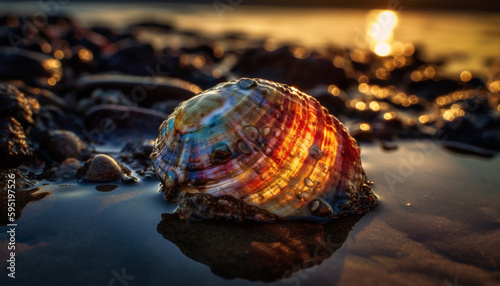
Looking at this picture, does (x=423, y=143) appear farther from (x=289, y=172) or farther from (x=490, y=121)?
(x=289, y=172)

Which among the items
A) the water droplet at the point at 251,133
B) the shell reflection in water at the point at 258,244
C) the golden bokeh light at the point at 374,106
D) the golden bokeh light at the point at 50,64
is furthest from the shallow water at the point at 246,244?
the golden bokeh light at the point at 50,64

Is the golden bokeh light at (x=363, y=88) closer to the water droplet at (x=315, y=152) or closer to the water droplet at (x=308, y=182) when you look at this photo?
the water droplet at (x=315, y=152)

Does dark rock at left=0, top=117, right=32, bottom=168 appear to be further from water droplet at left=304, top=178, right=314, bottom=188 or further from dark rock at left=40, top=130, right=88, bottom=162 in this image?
water droplet at left=304, top=178, right=314, bottom=188

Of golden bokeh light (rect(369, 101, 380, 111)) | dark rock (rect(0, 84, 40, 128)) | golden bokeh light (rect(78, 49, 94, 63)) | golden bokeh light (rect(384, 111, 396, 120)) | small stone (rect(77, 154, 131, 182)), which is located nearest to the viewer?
small stone (rect(77, 154, 131, 182))

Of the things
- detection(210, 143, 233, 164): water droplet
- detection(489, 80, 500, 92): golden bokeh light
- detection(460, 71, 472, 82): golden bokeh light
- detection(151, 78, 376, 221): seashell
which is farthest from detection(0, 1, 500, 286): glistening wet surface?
detection(460, 71, 472, 82): golden bokeh light

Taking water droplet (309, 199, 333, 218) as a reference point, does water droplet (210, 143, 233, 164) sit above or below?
above

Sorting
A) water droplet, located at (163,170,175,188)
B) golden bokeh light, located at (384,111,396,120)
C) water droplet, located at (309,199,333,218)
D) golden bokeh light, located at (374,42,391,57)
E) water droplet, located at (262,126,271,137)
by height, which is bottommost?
water droplet, located at (309,199,333,218)

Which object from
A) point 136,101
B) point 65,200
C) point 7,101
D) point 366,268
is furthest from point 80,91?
point 366,268
